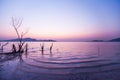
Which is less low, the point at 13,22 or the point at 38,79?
the point at 13,22

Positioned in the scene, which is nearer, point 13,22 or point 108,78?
point 108,78

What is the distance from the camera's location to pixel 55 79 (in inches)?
438

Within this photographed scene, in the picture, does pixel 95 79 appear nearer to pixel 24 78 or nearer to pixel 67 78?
pixel 67 78

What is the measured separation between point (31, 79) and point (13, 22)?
826 inches

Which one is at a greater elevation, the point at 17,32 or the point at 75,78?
the point at 17,32

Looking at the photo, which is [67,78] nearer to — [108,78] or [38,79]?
[38,79]

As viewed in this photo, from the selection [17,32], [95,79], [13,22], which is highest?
[13,22]

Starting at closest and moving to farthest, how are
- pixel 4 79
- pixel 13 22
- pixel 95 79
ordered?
pixel 4 79 → pixel 95 79 → pixel 13 22

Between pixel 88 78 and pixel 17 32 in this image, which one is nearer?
pixel 88 78

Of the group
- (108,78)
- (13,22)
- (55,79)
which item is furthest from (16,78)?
(13,22)

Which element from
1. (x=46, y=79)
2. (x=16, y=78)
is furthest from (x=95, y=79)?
(x=16, y=78)

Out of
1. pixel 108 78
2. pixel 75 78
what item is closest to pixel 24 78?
pixel 75 78

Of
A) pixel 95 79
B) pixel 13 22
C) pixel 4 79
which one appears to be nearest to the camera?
pixel 4 79

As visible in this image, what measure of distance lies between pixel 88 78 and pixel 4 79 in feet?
23.1
